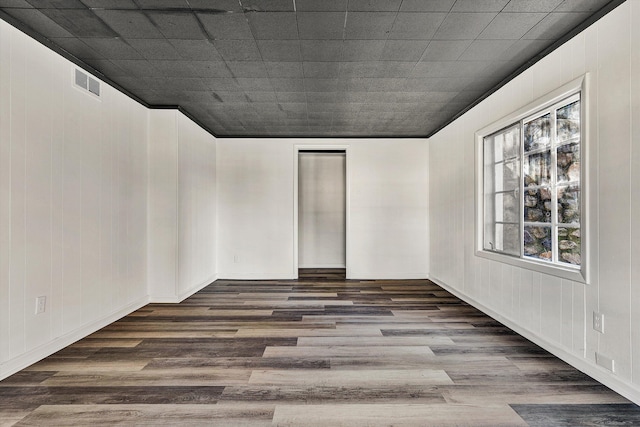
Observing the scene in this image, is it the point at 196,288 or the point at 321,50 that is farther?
the point at 196,288

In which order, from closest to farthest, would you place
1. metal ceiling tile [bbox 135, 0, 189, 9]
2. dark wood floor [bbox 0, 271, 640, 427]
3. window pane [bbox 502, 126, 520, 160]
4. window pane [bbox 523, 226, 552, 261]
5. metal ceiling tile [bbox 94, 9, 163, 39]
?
dark wood floor [bbox 0, 271, 640, 427] < metal ceiling tile [bbox 135, 0, 189, 9] < metal ceiling tile [bbox 94, 9, 163, 39] < window pane [bbox 523, 226, 552, 261] < window pane [bbox 502, 126, 520, 160]

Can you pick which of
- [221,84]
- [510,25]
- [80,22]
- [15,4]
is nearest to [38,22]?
[15,4]

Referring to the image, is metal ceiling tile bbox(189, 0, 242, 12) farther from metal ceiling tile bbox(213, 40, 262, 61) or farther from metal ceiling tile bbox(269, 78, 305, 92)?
metal ceiling tile bbox(269, 78, 305, 92)

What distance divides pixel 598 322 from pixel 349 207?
4.02 m

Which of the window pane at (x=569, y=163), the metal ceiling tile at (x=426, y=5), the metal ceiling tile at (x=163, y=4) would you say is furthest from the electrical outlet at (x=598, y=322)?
the metal ceiling tile at (x=163, y=4)

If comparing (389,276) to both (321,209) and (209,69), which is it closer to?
(321,209)

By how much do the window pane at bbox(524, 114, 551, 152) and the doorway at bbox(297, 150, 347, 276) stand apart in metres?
4.22

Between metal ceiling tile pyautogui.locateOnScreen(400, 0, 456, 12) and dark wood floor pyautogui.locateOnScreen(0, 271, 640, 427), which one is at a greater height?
metal ceiling tile pyautogui.locateOnScreen(400, 0, 456, 12)

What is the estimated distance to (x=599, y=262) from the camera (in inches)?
88.4

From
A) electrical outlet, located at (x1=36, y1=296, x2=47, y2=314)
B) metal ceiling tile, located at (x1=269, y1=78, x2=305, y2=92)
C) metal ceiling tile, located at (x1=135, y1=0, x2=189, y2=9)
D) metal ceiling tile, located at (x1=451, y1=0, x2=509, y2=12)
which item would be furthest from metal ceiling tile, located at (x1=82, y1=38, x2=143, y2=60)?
metal ceiling tile, located at (x1=451, y1=0, x2=509, y2=12)

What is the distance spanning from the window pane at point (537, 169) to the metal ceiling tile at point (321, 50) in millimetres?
2018

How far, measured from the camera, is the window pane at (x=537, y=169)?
288 centimetres

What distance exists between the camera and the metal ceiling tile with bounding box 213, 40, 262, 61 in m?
2.66

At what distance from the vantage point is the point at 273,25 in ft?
7.93
